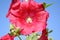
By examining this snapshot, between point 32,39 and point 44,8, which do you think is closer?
point 44,8

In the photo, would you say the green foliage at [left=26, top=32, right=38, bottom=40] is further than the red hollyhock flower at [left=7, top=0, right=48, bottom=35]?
Yes

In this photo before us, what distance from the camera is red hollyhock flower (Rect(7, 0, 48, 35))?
97.4 inches

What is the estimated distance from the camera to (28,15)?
256cm

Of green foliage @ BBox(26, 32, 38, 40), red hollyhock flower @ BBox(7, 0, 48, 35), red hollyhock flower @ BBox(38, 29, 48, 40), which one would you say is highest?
red hollyhock flower @ BBox(7, 0, 48, 35)

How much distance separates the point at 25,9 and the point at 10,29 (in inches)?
9.7

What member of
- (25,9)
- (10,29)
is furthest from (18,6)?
(10,29)

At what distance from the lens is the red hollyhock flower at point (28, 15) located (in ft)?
8.12

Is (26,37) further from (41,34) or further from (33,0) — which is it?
(33,0)

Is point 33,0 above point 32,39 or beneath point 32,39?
above

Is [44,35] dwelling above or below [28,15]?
below

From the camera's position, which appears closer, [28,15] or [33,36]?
[28,15]

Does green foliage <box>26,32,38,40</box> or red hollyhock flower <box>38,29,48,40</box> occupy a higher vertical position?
green foliage <box>26,32,38,40</box>

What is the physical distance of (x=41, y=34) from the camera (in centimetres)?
265

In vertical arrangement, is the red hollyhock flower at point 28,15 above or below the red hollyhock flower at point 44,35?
above
